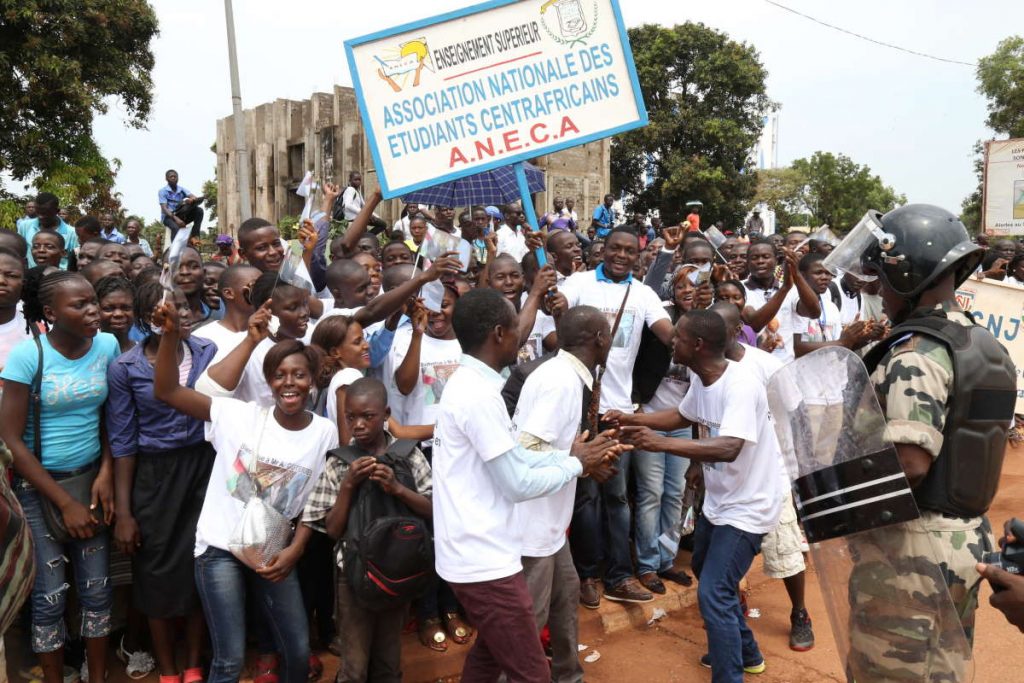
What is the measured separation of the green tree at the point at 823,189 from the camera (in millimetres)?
47781

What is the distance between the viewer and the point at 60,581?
3.42m

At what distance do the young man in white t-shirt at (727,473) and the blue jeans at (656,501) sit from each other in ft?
3.57

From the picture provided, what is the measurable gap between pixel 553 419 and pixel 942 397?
52.8 inches

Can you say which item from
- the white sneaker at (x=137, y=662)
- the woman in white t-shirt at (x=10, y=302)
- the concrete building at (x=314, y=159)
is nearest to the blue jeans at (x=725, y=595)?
the white sneaker at (x=137, y=662)

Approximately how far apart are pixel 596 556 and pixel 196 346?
2496 millimetres

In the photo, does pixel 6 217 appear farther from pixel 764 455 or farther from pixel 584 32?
pixel 764 455

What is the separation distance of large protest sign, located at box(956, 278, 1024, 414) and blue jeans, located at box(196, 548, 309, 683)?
305 inches

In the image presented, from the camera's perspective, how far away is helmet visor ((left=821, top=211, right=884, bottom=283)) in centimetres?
259

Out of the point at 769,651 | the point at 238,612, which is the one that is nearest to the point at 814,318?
the point at 769,651

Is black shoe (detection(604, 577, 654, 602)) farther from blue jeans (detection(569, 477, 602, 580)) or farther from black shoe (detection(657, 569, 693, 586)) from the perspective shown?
black shoe (detection(657, 569, 693, 586))

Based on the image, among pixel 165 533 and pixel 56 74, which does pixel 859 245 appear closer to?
pixel 165 533

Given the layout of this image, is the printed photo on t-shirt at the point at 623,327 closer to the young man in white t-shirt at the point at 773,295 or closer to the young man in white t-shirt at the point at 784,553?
the young man in white t-shirt at the point at 784,553

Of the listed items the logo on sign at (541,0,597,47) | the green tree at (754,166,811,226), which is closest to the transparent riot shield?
the logo on sign at (541,0,597,47)

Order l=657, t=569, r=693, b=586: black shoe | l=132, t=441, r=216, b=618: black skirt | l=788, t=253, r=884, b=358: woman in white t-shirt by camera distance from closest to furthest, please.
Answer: l=132, t=441, r=216, b=618: black skirt
l=657, t=569, r=693, b=586: black shoe
l=788, t=253, r=884, b=358: woman in white t-shirt
